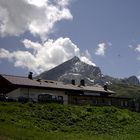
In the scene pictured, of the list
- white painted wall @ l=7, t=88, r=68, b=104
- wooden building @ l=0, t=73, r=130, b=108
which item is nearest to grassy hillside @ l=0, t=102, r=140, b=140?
wooden building @ l=0, t=73, r=130, b=108

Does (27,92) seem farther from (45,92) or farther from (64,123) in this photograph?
(64,123)

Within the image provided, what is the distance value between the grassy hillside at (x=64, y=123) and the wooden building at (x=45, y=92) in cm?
1497

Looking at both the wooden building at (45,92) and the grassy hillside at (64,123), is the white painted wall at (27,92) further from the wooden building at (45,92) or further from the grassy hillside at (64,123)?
the grassy hillside at (64,123)

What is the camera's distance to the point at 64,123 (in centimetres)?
4925

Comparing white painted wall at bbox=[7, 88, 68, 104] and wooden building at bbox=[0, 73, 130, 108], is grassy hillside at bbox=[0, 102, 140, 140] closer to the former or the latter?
wooden building at bbox=[0, 73, 130, 108]

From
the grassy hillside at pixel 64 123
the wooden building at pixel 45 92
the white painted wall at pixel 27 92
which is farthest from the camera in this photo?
the wooden building at pixel 45 92

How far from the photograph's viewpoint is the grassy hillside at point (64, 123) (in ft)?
126

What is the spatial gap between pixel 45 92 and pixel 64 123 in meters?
29.4

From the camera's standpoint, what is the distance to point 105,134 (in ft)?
153

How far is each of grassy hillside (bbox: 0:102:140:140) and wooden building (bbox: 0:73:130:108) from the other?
49.1 feet

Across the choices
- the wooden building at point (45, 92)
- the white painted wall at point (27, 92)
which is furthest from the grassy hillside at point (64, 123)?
the white painted wall at point (27, 92)

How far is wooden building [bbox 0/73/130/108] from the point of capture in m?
75.3

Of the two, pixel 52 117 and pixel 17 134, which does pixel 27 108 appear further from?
pixel 17 134

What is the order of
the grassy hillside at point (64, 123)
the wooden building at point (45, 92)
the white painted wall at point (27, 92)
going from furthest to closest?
the wooden building at point (45, 92)
the white painted wall at point (27, 92)
the grassy hillside at point (64, 123)
